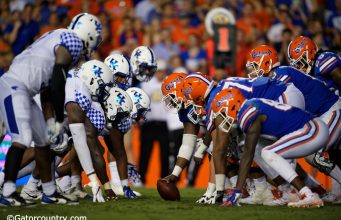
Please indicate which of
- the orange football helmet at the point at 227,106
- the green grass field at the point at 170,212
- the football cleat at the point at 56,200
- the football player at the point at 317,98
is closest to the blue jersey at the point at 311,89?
the football player at the point at 317,98

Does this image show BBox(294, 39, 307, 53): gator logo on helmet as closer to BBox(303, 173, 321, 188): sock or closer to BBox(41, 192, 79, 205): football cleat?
BBox(303, 173, 321, 188): sock

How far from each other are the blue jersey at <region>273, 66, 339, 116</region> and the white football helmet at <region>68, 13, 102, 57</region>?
2454 mm

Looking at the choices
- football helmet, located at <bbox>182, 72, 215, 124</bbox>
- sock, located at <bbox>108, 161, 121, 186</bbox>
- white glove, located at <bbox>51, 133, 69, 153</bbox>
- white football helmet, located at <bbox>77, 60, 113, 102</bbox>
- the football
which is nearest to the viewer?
white glove, located at <bbox>51, 133, 69, 153</bbox>

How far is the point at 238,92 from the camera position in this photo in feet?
28.6

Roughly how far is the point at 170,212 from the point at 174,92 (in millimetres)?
2301

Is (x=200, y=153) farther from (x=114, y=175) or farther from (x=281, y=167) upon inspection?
(x=281, y=167)

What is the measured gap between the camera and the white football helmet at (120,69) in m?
10.8

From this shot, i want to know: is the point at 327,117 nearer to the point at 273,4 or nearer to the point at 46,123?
the point at 46,123

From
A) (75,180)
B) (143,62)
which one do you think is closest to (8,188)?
(75,180)

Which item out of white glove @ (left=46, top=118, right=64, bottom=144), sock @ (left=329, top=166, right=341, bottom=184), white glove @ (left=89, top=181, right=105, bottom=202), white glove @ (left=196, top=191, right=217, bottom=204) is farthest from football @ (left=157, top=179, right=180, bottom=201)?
sock @ (left=329, top=166, right=341, bottom=184)

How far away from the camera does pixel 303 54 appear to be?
1020 cm

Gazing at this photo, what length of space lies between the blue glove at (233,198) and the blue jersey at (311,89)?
188 cm

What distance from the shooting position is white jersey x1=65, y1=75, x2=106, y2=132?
29.0 feet

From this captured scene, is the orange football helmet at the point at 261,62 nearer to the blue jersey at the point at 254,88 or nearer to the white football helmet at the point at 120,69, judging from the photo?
the blue jersey at the point at 254,88
